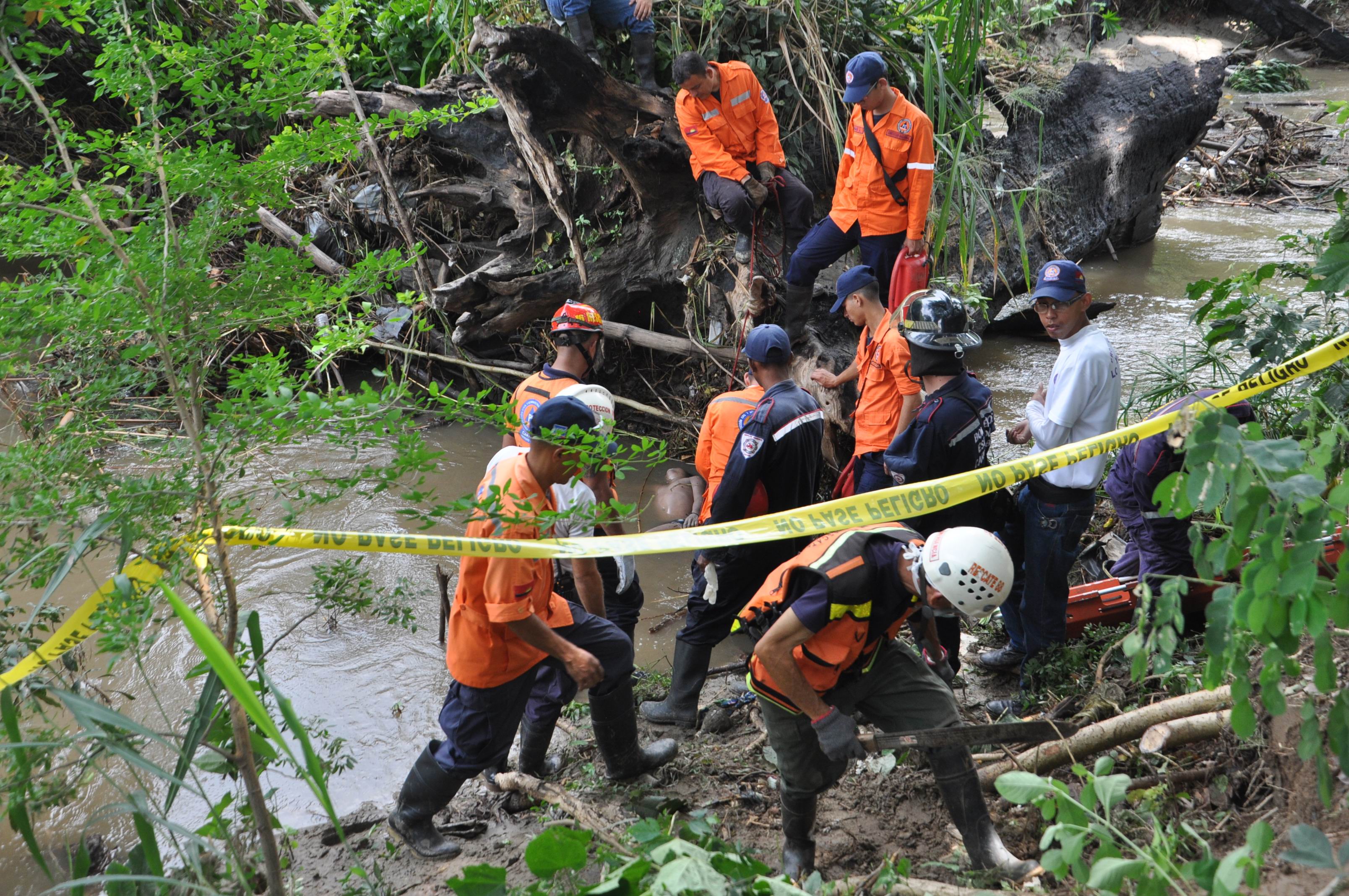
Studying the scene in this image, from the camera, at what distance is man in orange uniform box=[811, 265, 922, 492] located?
454cm

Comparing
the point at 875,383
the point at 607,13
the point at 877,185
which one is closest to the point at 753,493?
the point at 875,383

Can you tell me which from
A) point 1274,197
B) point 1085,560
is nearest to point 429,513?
point 1085,560

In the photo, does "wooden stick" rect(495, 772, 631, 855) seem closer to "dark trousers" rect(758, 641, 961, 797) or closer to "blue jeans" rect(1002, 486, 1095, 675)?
"dark trousers" rect(758, 641, 961, 797)

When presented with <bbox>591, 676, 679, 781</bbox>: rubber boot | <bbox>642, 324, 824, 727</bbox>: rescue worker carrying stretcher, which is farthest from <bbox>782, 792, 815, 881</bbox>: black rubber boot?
<bbox>642, 324, 824, 727</bbox>: rescue worker carrying stretcher

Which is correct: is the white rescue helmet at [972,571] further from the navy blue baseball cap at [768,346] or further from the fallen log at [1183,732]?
the navy blue baseball cap at [768,346]

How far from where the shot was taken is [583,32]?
252 inches

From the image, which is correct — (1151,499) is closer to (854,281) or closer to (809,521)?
(809,521)

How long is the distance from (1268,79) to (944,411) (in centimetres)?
1560

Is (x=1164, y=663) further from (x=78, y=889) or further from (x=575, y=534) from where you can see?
(x=78, y=889)

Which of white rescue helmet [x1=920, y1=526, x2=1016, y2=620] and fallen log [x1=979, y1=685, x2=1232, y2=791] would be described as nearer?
white rescue helmet [x1=920, y1=526, x2=1016, y2=620]

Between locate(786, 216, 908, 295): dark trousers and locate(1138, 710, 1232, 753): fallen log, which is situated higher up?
locate(786, 216, 908, 295): dark trousers

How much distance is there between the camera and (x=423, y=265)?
7.39 meters

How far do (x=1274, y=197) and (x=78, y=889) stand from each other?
13524 millimetres

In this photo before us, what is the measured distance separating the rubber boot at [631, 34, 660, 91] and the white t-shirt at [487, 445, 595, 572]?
12.5ft
